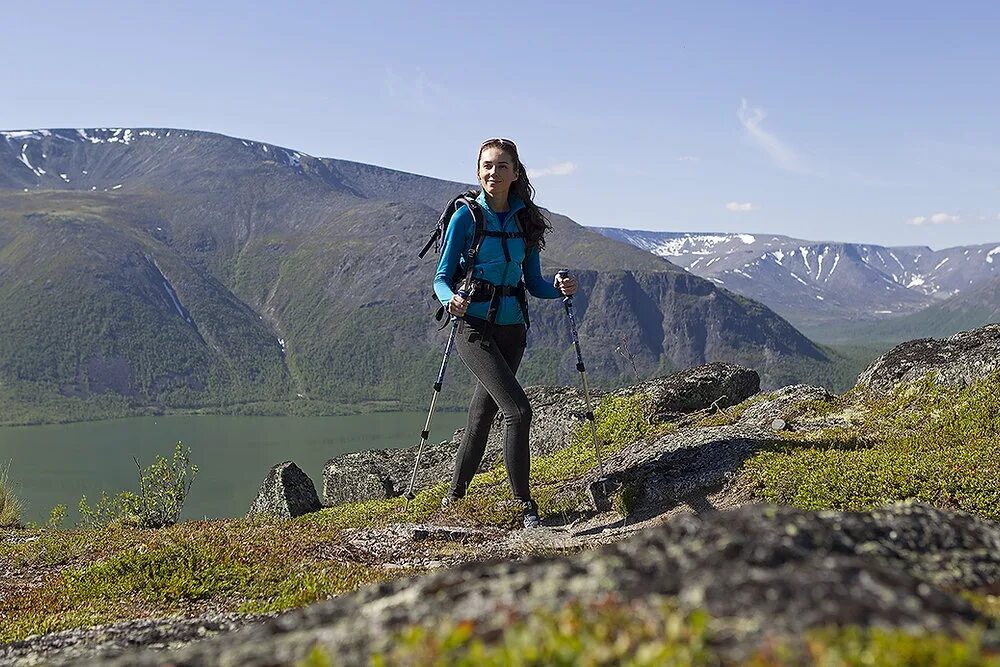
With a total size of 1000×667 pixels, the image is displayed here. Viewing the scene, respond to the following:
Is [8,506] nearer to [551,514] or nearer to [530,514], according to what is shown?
[551,514]

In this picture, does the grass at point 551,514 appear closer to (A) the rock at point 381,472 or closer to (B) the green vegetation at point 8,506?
(B) the green vegetation at point 8,506

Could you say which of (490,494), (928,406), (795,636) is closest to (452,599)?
(795,636)

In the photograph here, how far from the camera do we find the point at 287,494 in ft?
66.5

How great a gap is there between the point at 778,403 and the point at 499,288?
29.9ft

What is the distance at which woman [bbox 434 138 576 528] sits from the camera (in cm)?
1116

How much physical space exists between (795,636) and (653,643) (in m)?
0.47

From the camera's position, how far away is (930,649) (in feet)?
8.51

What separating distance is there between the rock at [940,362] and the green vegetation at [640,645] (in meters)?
13.3

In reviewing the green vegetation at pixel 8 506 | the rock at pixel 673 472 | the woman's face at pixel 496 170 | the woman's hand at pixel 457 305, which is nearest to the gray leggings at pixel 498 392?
the woman's hand at pixel 457 305

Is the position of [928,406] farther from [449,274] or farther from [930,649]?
[930,649]

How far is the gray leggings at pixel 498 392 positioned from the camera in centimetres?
1116

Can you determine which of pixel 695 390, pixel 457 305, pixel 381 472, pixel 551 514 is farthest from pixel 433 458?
pixel 457 305

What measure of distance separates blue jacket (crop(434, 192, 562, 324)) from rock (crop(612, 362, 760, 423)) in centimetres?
839

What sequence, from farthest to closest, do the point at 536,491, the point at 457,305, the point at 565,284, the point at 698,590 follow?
1. the point at 536,491
2. the point at 565,284
3. the point at 457,305
4. the point at 698,590
